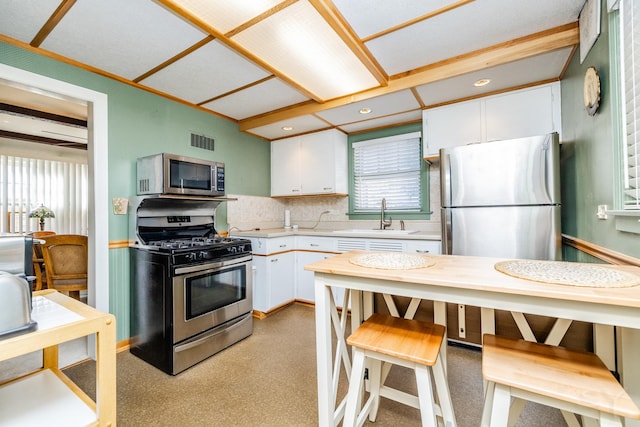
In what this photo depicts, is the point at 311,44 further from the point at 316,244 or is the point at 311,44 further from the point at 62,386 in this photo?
the point at 62,386

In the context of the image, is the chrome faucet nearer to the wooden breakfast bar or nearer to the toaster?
the wooden breakfast bar

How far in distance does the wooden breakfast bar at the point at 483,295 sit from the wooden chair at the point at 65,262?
10.0 feet

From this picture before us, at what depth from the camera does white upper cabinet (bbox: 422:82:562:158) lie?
2.21 m

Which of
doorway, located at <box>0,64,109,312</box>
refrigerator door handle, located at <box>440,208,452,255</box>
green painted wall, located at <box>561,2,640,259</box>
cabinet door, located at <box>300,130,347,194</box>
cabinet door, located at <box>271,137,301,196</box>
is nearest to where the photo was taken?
green painted wall, located at <box>561,2,640,259</box>

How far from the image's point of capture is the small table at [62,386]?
91cm

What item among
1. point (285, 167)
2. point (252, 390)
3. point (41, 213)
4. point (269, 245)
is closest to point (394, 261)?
point (252, 390)

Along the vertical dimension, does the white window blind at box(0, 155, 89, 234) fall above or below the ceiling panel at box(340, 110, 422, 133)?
below

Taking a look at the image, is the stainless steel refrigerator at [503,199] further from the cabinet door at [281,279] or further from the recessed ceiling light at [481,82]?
the cabinet door at [281,279]

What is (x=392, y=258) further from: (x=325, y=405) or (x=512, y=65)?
(x=512, y=65)

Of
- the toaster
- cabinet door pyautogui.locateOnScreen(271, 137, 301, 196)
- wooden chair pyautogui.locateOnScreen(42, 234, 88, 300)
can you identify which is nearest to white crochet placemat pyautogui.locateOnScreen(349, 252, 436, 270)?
the toaster

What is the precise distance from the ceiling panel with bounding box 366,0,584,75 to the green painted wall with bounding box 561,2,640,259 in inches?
12.0

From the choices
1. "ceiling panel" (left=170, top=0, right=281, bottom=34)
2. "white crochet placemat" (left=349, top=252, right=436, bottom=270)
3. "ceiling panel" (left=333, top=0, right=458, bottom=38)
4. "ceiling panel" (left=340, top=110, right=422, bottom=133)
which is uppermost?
"ceiling panel" (left=333, top=0, right=458, bottom=38)

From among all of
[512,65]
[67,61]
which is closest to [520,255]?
[512,65]

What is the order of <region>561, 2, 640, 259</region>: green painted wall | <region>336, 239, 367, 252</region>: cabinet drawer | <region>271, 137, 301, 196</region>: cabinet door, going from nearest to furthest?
<region>561, 2, 640, 259</region>: green painted wall, <region>336, 239, 367, 252</region>: cabinet drawer, <region>271, 137, 301, 196</region>: cabinet door
